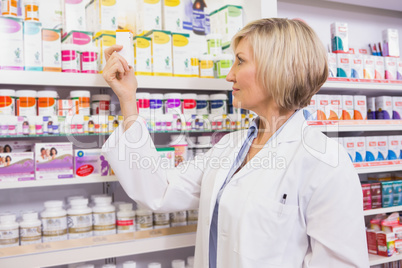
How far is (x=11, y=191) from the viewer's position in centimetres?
227

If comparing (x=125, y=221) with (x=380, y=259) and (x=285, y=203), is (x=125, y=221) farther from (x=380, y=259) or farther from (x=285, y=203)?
(x=380, y=259)

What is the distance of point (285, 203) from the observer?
151cm

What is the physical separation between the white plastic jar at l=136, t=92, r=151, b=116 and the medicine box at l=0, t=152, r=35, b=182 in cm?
61

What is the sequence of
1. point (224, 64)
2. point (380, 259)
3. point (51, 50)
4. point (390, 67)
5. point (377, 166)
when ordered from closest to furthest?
point (51, 50) < point (224, 64) < point (380, 259) < point (377, 166) < point (390, 67)

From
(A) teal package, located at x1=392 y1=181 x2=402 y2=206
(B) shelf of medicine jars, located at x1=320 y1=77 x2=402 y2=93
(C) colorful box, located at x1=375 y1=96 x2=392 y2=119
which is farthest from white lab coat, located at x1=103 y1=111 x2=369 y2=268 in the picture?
(A) teal package, located at x1=392 y1=181 x2=402 y2=206

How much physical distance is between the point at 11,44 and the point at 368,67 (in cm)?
236

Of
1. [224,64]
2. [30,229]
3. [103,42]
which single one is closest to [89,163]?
[30,229]

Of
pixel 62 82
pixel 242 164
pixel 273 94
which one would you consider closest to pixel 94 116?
pixel 62 82

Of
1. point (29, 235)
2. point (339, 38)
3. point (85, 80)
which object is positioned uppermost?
point (339, 38)

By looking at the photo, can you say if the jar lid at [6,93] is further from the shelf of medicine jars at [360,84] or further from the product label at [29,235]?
the shelf of medicine jars at [360,84]

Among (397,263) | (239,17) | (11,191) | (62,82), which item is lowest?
(397,263)

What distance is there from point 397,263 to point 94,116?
2.57 meters

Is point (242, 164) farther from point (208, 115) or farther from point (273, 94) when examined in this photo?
point (208, 115)

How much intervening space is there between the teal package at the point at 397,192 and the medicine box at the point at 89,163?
2.14 metres
